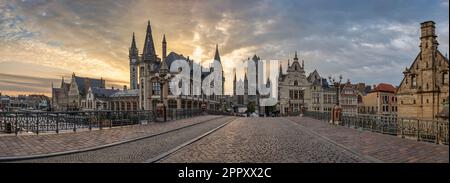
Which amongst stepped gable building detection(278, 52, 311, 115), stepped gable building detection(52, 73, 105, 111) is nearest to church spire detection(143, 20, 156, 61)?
stepped gable building detection(52, 73, 105, 111)

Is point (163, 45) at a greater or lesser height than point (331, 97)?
greater

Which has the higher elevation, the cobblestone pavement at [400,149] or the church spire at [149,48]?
the church spire at [149,48]

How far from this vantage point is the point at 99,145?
32.6ft

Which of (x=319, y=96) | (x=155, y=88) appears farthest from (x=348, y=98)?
(x=155, y=88)

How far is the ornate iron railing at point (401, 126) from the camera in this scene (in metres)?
10.0

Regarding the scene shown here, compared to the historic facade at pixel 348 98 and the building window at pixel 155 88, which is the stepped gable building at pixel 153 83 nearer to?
the building window at pixel 155 88

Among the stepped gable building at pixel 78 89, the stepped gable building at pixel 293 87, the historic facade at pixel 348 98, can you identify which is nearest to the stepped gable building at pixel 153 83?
the stepped gable building at pixel 293 87

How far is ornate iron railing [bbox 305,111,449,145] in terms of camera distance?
32.9ft

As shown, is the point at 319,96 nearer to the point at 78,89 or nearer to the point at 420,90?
the point at 420,90

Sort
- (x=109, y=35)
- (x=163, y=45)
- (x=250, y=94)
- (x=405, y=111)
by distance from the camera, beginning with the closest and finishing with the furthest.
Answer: (x=109, y=35) < (x=405, y=111) < (x=163, y=45) < (x=250, y=94)

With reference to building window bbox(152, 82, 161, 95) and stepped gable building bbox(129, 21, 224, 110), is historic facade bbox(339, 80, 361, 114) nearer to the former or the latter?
stepped gable building bbox(129, 21, 224, 110)

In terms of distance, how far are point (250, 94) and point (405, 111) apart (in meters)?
81.2
